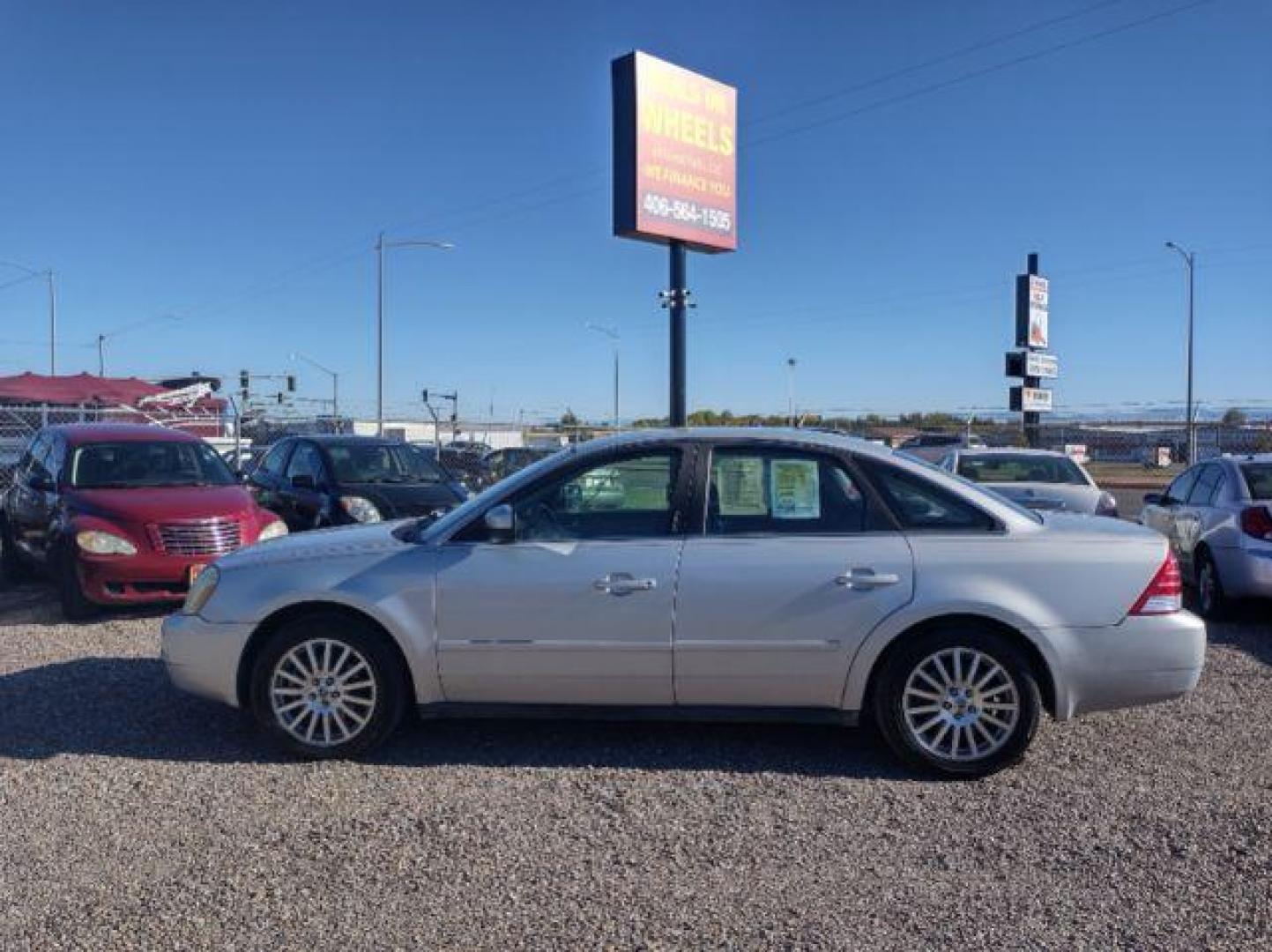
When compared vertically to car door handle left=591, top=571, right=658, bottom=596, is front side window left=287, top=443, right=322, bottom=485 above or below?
above

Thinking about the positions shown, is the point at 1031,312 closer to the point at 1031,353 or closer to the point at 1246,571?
the point at 1031,353

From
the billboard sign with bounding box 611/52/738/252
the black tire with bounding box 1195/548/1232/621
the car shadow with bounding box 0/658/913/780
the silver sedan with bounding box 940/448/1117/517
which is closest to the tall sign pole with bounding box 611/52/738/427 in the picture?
the billboard sign with bounding box 611/52/738/252

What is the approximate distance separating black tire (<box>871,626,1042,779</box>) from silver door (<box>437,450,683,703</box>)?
1032 mm

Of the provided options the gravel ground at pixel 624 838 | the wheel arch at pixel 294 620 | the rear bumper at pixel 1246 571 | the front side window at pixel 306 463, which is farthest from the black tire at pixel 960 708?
the front side window at pixel 306 463

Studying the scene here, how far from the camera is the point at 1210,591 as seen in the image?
344 inches

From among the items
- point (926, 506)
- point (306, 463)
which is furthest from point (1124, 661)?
point (306, 463)

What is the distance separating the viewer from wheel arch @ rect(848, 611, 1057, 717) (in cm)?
487

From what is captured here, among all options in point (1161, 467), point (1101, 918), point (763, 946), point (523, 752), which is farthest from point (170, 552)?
point (1161, 467)

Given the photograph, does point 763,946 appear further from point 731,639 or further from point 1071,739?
point 1071,739

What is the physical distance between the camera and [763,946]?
3.35 meters

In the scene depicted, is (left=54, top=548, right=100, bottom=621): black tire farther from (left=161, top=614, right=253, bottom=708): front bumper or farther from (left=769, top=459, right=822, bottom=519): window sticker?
(left=769, top=459, right=822, bottom=519): window sticker

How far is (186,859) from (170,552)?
4950mm

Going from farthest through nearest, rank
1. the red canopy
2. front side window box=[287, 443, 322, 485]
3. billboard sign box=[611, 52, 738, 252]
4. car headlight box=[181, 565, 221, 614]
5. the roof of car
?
the red canopy
billboard sign box=[611, 52, 738, 252]
front side window box=[287, 443, 322, 485]
the roof of car
car headlight box=[181, 565, 221, 614]

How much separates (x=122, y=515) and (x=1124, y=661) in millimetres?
7208
